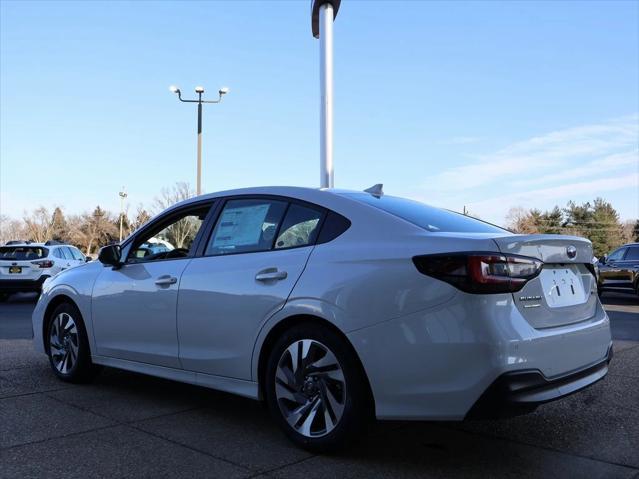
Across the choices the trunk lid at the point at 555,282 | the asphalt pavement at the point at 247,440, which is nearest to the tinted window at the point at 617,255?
the asphalt pavement at the point at 247,440

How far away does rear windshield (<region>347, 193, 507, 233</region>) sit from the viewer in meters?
3.72

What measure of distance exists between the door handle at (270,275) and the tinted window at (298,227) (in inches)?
7.3

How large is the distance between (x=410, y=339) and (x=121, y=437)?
6.40 feet

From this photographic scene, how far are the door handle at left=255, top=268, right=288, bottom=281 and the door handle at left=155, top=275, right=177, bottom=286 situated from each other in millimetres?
833

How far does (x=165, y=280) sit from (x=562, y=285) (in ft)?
8.77

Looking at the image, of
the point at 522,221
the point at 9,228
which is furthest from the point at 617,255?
the point at 9,228

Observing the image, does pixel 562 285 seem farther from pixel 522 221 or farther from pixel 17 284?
pixel 522 221

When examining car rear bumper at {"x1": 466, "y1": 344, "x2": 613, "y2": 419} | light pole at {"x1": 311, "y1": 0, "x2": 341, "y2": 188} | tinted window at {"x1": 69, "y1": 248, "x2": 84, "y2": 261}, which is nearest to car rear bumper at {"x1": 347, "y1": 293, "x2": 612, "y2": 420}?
car rear bumper at {"x1": 466, "y1": 344, "x2": 613, "y2": 419}

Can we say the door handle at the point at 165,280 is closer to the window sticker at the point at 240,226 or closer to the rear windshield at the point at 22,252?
the window sticker at the point at 240,226

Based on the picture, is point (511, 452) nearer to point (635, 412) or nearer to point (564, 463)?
point (564, 463)

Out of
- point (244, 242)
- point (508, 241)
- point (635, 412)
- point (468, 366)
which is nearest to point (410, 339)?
point (468, 366)

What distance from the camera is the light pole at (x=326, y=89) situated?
16859 millimetres

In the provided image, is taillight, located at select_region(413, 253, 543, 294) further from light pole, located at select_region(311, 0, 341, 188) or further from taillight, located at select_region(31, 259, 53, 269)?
taillight, located at select_region(31, 259, 53, 269)

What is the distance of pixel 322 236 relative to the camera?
372 cm
